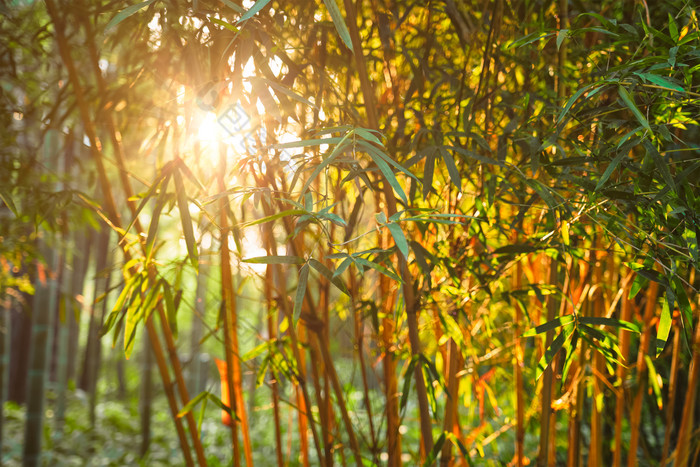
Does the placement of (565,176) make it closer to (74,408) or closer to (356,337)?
(356,337)

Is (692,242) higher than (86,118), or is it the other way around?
(86,118)

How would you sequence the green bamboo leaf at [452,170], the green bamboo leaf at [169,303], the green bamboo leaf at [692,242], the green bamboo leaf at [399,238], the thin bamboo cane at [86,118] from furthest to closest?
the thin bamboo cane at [86,118], the green bamboo leaf at [169,303], the green bamboo leaf at [452,170], the green bamboo leaf at [692,242], the green bamboo leaf at [399,238]

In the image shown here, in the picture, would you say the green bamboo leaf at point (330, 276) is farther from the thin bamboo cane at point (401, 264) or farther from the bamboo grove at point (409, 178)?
the thin bamboo cane at point (401, 264)

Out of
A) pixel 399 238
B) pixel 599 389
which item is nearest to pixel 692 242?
pixel 399 238

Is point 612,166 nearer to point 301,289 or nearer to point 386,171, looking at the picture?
point 386,171

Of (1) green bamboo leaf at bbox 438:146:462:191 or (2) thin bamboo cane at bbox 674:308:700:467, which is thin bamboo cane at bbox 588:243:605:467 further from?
(1) green bamboo leaf at bbox 438:146:462:191

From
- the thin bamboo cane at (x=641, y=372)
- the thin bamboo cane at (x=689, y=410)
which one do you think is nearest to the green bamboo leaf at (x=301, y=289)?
the thin bamboo cane at (x=641, y=372)

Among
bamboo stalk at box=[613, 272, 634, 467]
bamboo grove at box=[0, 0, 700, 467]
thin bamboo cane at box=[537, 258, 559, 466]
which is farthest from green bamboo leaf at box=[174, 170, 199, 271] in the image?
bamboo stalk at box=[613, 272, 634, 467]

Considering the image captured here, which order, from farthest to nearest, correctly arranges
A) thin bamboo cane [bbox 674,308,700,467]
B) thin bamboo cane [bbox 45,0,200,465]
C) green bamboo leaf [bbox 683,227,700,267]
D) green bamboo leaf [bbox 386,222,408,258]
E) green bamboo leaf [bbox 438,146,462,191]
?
thin bamboo cane [bbox 674,308,700,467] < thin bamboo cane [bbox 45,0,200,465] < green bamboo leaf [bbox 438,146,462,191] < green bamboo leaf [bbox 683,227,700,267] < green bamboo leaf [bbox 386,222,408,258]

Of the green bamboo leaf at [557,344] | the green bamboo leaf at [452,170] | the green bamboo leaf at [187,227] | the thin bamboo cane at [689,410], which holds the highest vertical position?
the green bamboo leaf at [452,170]

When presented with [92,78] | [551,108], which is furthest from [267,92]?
[92,78]

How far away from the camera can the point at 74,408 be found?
607 centimetres

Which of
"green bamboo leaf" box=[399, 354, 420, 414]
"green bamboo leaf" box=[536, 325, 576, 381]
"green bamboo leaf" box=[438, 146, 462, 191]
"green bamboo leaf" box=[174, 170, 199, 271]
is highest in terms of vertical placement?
"green bamboo leaf" box=[438, 146, 462, 191]

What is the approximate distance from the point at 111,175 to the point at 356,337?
3583mm
